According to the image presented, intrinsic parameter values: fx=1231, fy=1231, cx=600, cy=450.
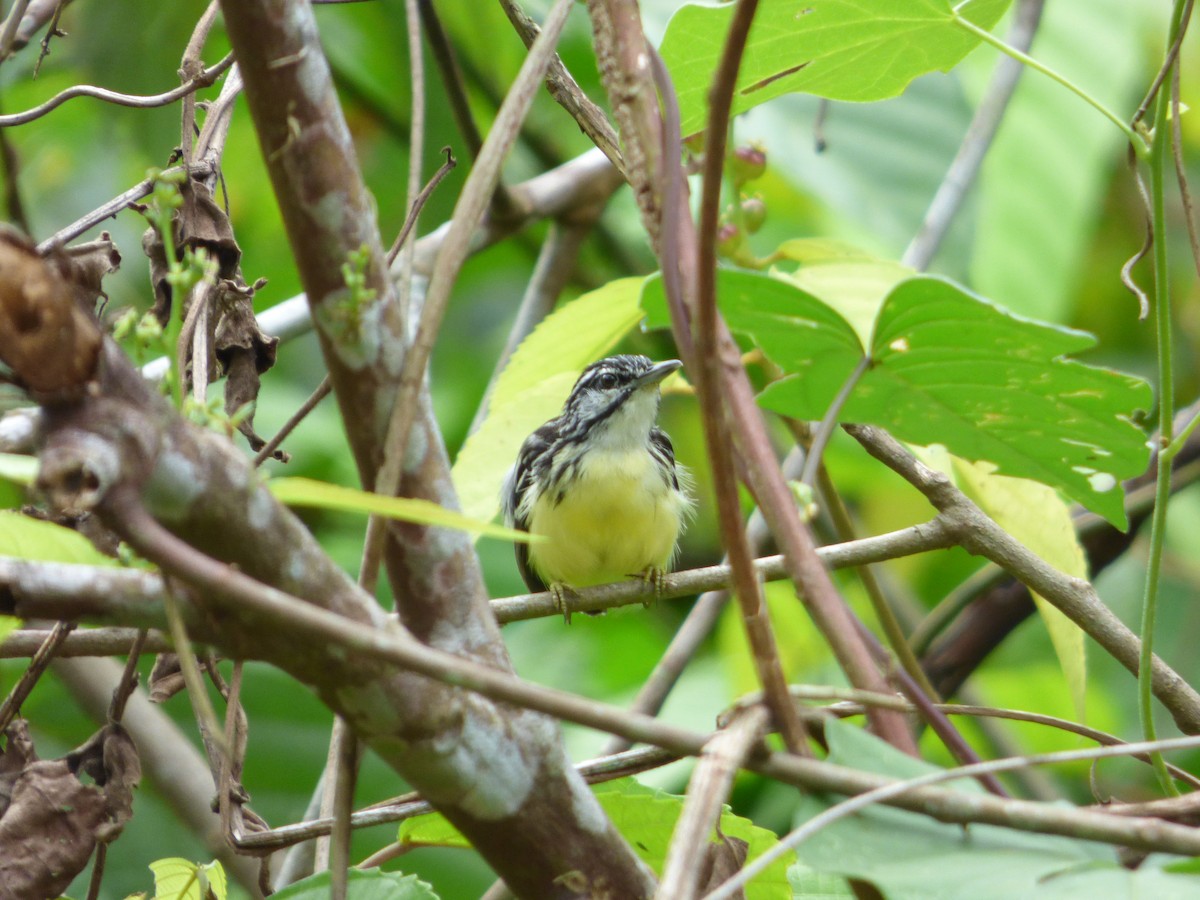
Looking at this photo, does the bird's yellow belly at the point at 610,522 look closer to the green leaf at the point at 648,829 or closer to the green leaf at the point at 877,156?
the green leaf at the point at 877,156

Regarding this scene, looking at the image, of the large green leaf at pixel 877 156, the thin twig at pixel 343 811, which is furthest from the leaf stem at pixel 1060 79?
the large green leaf at pixel 877 156

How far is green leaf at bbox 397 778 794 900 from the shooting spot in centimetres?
181

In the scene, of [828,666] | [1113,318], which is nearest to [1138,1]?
[1113,318]

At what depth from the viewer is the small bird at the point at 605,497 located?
146 inches

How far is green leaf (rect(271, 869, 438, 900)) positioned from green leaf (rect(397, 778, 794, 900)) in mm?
126

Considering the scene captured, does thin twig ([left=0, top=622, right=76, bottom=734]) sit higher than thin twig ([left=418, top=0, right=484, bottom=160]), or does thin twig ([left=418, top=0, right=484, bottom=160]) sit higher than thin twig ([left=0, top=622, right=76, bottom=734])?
thin twig ([left=418, top=0, right=484, bottom=160])

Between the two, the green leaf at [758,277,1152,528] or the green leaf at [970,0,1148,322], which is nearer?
the green leaf at [758,277,1152,528]

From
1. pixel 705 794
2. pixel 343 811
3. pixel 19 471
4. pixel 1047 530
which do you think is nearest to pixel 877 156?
pixel 1047 530

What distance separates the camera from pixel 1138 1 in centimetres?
439

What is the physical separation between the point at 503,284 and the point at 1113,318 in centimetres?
309

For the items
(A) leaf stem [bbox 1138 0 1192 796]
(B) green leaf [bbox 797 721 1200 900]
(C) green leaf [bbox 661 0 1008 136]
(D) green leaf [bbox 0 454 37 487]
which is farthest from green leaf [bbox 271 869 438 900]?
(C) green leaf [bbox 661 0 1008 136]

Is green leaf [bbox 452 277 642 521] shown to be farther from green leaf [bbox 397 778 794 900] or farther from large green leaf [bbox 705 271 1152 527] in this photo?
large green leaf [bbox 705 271 1152 527]

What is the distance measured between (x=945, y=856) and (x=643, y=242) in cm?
433

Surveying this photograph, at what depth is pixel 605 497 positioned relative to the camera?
370cm
